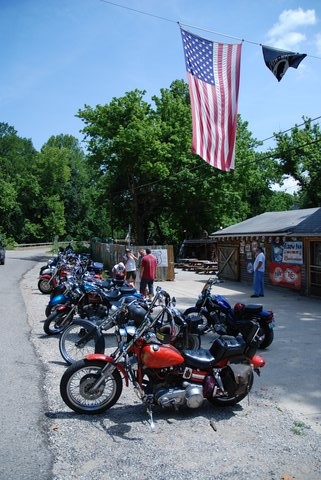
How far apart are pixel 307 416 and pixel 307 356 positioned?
263 cm

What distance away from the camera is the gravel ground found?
156 inches

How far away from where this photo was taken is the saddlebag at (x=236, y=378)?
17.2ft

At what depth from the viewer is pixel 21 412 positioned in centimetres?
512

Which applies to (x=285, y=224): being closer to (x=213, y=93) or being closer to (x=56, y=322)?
(x=213, y=93)

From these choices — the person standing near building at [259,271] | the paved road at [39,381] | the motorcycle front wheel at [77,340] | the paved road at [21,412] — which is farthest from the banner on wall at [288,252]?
the motorcycle front wheel at [77,340]

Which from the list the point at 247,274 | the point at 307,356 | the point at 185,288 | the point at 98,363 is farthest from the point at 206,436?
the point at 247,274

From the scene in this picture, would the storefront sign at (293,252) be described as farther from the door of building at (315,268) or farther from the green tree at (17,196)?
the green tree at (17,196)

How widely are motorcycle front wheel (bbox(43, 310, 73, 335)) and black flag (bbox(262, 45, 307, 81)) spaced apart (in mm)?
6866

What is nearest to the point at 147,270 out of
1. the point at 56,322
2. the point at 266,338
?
the point at 56,322

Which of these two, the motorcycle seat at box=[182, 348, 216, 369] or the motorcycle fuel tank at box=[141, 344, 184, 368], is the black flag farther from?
the motorcycle fuel tank at box=[141, 344, 184, 368]

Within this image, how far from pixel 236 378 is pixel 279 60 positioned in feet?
24.2

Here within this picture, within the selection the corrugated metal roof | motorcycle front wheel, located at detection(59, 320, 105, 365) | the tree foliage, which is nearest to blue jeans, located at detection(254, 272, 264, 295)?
the corrugated metal roof

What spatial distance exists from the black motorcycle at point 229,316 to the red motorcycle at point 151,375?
244cm

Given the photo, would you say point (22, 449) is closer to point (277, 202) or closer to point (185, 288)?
point (185, 288)
